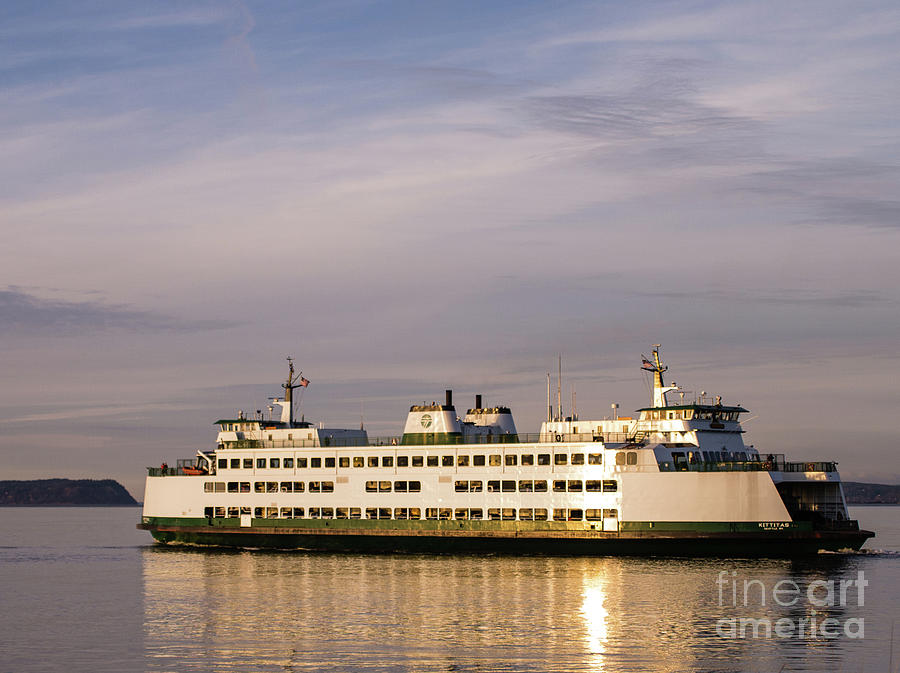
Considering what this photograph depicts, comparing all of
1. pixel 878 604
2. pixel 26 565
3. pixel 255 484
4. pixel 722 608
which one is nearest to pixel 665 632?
pixel 722 608

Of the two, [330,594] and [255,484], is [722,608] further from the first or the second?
[255,484]

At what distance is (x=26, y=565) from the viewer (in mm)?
71000

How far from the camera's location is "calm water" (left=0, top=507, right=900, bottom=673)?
3447 cm

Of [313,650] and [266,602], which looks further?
[266,602]

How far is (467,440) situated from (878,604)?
28.9m

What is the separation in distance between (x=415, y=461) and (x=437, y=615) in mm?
26438

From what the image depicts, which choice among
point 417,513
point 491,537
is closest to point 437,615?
point 491,537

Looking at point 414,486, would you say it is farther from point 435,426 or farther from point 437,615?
point 437,615

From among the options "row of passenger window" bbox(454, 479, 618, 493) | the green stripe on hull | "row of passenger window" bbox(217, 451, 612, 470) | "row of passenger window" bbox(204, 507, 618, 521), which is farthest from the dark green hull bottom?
"row of passenger window" bbox(217, 451, 612, 470)

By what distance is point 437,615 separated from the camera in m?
42.8

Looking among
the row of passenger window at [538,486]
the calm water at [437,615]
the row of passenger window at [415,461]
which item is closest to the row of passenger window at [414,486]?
the row of passenger window at [538,486]

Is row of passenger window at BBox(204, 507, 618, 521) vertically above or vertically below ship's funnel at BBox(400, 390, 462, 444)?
below

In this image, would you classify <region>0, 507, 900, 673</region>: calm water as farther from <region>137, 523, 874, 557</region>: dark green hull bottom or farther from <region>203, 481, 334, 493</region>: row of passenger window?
<region>203, 481, 334, 493</region>: row of passenger window

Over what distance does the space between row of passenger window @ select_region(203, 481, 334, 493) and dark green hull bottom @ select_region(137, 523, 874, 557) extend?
235 cm
